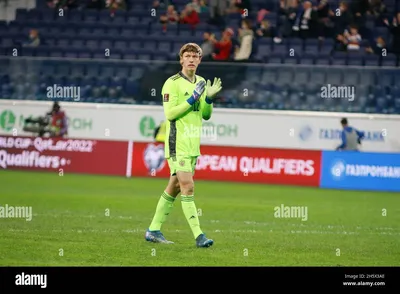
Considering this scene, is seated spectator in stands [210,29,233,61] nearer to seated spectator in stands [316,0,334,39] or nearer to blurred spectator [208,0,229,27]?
blurred spectator [208,0,229,27]

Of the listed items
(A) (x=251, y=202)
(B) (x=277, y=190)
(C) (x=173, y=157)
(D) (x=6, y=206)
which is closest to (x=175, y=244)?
(C) (x=173, y=157)

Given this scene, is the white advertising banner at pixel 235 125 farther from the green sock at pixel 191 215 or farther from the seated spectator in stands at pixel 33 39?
the green sock at pixel 191 215

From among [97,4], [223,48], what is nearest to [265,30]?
[223,48]

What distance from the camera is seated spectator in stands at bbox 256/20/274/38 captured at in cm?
3055

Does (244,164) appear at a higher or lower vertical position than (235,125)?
lower

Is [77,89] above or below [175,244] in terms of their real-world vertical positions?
above

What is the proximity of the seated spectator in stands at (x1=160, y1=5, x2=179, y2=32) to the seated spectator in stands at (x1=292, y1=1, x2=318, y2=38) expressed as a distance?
3.52 meters

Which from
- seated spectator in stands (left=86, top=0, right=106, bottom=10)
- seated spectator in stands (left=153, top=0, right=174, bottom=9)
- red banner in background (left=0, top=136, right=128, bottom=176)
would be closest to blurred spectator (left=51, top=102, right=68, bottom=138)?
red banner in background (left=0, top=136, right=128, bottom=176)

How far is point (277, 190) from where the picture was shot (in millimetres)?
25516
